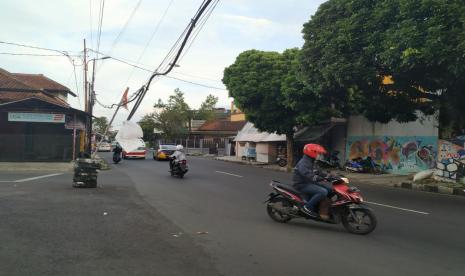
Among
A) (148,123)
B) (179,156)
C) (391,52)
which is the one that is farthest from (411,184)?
(148,123)

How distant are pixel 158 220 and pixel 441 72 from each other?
10324 mm

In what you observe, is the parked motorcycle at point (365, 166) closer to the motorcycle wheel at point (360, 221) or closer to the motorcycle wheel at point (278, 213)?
the motorcycle wheel at point (278, 213)

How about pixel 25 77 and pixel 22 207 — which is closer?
pixel 22 207

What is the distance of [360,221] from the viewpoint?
26.4 feet

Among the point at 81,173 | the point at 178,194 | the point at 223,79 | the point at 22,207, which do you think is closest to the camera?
the point at 22,207

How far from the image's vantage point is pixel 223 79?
31234 millimetres

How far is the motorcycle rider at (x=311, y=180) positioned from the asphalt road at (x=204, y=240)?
477 mm

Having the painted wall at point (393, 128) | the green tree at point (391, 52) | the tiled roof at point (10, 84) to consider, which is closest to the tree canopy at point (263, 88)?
the painted wall at point (393, 128)

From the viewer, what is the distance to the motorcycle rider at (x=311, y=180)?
27.1 ft

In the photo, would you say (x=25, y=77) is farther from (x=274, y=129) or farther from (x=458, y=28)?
(x=458, y=28)

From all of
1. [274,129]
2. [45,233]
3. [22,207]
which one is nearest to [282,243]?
[45,233]

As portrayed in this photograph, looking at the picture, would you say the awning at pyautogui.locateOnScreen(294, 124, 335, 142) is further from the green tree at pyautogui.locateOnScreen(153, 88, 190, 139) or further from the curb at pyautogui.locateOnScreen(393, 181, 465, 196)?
the green tree at pyautogui.locateOnScreen(153, 88, 190, 139)

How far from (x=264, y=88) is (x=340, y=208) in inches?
790

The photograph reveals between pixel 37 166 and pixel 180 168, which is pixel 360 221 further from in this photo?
pixel 37 166
